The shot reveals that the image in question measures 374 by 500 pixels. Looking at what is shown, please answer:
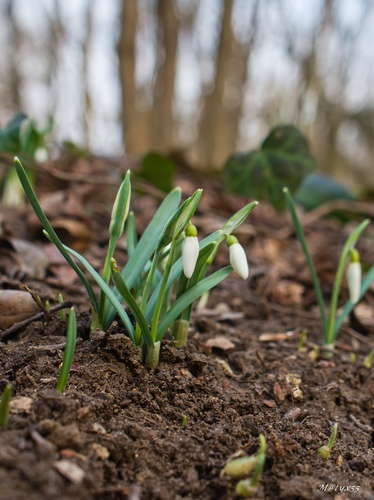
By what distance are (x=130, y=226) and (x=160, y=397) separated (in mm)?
572

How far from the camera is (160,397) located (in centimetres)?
122

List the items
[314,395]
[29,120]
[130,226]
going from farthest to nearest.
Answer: [29,120] < [130,226] < [314,395]

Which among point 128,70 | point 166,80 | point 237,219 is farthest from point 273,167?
point 166,80

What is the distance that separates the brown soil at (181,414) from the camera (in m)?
0.93

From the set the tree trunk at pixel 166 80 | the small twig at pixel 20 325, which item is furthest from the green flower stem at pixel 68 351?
the tree trunk at pixel 166 80

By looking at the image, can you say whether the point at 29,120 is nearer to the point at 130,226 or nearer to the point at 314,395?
the point at 130,226

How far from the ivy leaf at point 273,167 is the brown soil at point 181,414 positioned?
1.49m

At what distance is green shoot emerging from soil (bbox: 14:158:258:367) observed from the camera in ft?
3.90

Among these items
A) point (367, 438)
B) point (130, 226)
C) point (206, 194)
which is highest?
point (130, 226)

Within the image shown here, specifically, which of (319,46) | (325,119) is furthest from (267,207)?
(325,119)

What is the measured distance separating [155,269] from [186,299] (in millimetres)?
106

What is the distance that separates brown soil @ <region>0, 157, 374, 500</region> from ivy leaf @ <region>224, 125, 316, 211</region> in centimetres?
149

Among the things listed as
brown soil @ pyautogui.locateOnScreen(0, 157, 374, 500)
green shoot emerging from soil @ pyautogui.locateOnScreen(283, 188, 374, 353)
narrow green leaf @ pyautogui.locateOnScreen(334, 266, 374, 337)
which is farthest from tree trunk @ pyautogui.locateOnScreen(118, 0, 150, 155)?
narrow green leaf @ pyautogui.locateOnScreen(334, 266, 374, 337)

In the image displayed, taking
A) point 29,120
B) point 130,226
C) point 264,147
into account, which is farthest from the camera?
point 264,147
